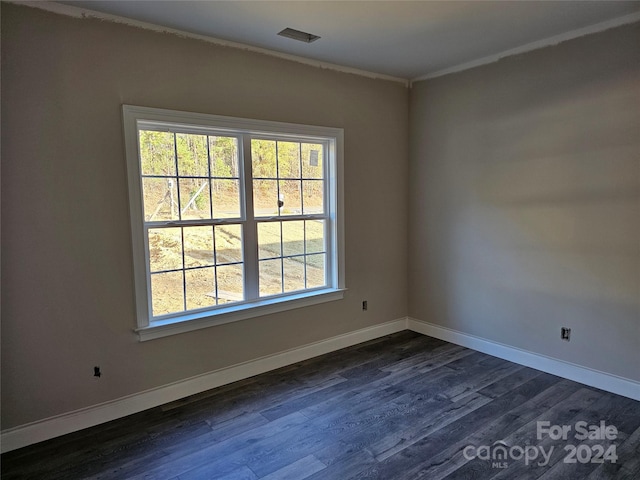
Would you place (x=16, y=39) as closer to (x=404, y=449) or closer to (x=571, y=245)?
(x=404, y=449)

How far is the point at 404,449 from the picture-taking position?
7.64 feet

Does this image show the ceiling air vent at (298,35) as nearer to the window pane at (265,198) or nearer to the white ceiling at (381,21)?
the white ceiling at (381,21)

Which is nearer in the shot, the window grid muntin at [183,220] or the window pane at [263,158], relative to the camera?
the window grid muntin at [183,220]

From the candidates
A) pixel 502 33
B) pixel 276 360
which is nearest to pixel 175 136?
pixel 276 360

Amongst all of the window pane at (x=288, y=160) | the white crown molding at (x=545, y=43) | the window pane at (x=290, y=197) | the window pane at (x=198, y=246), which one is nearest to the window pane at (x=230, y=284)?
the window pane at (x=198, y=246)

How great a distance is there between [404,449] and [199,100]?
106 inches

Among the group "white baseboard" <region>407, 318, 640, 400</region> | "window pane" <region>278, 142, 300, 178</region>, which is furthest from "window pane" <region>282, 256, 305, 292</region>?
"white baseboard" <region>407, 318, 640, 400</region>

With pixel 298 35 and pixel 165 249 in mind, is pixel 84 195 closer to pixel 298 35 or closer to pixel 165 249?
pixel 165 249

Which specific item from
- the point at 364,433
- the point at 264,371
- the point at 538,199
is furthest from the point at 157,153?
the point at 538,199

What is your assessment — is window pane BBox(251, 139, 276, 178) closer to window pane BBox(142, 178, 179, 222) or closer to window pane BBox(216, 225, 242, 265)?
window pane BBox(216, 225, 242, 265)

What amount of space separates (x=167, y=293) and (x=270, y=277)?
87 centimetres

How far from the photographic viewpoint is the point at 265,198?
3381 millimetres

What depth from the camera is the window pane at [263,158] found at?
3287 millimetres

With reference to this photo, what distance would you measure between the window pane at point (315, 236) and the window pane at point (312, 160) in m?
0.44
